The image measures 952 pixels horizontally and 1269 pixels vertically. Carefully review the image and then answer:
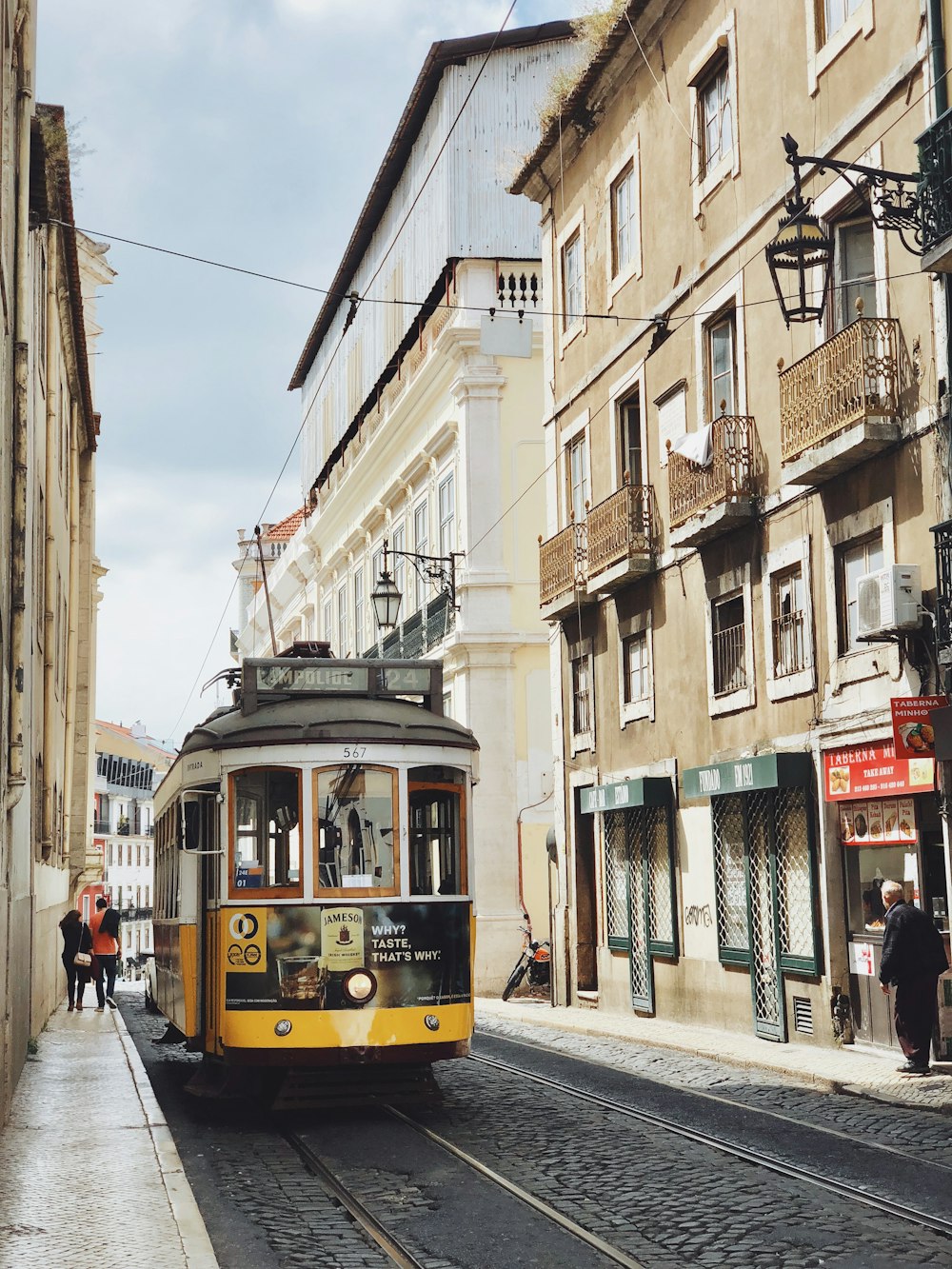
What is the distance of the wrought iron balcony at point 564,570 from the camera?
23750 millimetres

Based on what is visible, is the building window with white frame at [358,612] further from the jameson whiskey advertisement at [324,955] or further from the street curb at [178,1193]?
the jameson whiskey advertisement at [324,955]

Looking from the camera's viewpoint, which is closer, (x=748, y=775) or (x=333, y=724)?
(x=333, y=724)

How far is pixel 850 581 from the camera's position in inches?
656

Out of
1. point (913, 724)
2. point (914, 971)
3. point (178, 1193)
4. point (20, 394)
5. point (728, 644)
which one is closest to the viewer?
point (178, 1193)

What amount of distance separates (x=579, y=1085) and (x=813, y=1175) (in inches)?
195

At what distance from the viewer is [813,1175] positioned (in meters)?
9.52

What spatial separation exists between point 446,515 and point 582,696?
315 inches

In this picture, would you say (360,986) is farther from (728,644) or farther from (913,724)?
(728,644)

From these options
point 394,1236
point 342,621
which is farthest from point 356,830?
point 342,621

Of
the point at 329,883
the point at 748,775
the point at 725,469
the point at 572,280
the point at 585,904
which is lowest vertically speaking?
the point at 585,904

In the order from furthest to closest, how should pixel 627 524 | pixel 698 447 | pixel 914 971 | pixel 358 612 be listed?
1. pixel 358 612
2. pixel 627 524
3. pixel 698 447
4. pixel 914 971

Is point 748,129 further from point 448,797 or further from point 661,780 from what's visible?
point 448,797

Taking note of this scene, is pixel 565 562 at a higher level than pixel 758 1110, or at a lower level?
higher

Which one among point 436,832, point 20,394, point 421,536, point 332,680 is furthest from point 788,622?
point 421,536
